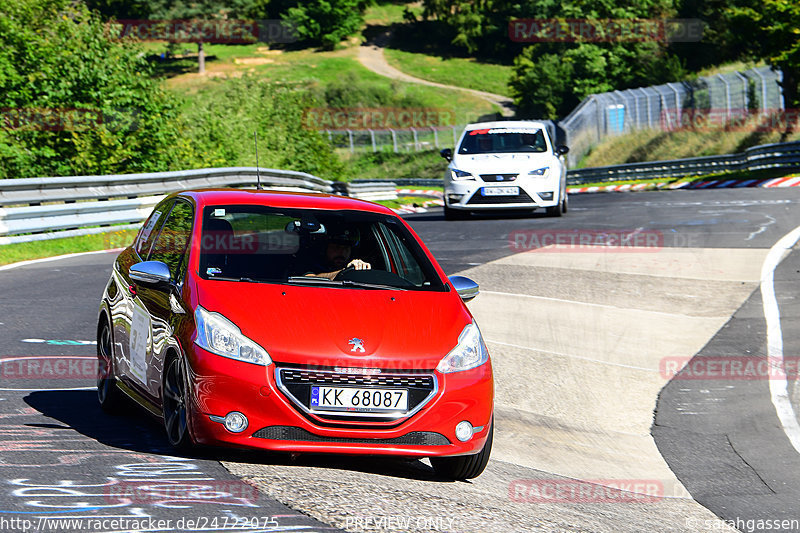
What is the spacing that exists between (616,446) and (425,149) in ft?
178

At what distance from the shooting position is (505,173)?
20891 mm

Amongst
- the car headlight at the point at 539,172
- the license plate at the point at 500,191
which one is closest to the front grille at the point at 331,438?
the license plate at the point at 500,191

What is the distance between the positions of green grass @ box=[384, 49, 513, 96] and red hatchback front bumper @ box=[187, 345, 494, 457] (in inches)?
3723

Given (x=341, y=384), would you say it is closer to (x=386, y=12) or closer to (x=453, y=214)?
(x=453, y=214)

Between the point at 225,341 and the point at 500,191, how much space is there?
15431 millimetres

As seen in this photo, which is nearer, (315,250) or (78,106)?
(315,250)

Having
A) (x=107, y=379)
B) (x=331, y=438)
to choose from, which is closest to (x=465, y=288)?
(x=331, y=438)

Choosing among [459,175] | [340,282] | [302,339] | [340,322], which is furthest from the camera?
[459,175]

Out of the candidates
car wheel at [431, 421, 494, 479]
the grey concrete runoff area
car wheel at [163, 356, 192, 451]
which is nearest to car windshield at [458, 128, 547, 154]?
the grey concrete runoff area

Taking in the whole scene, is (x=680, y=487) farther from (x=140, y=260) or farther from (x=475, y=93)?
(x=475, y=93)

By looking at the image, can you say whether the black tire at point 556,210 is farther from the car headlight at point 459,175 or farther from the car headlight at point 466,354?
→ the car headlight at point 466,354

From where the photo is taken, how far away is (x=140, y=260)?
747cm

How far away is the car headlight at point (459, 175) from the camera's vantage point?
69.3 ft

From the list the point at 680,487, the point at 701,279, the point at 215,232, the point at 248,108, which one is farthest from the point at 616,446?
the point at 248,108
